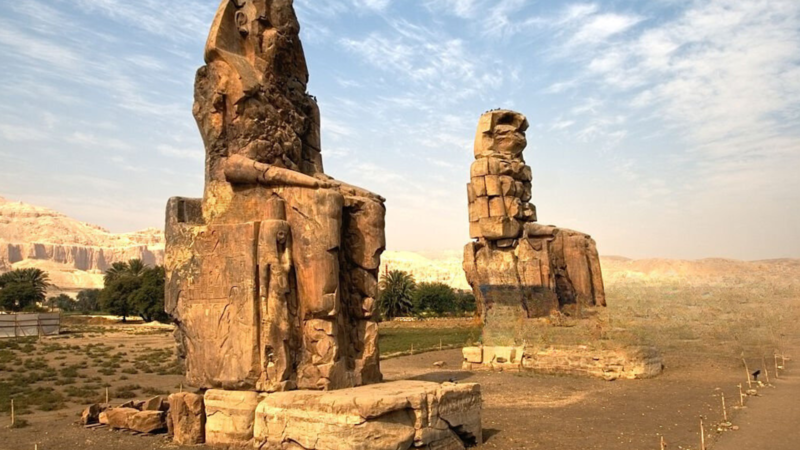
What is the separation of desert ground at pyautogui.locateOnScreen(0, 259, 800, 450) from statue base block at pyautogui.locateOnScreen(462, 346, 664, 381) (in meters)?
0.26

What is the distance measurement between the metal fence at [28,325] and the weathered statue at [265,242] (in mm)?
26044

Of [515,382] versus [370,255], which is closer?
[370,255]

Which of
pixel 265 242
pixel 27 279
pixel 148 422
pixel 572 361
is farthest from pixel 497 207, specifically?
pixel 27 279

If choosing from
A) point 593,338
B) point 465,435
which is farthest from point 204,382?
point 593,338

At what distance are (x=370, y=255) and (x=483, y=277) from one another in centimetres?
843

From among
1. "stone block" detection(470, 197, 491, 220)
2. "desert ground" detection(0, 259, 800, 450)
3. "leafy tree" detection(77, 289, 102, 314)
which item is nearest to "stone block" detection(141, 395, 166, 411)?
"desert ground" detection(0, 259, 800, 450)

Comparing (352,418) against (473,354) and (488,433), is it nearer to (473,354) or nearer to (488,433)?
(488,433)

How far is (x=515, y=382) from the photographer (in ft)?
43.6

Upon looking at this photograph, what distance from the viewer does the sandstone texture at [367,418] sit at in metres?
6.07

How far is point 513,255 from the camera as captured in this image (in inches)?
632

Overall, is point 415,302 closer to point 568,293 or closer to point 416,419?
point 568,293

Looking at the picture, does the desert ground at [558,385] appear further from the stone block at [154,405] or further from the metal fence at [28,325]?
the metal fence at [28,325]

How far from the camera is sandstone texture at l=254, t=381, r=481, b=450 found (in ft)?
19.9

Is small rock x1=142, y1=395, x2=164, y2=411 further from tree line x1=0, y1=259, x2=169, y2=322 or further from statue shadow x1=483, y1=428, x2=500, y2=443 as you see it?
tree line x1=0, y1=259, x2=169, y2=322
